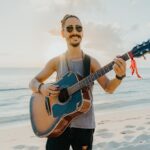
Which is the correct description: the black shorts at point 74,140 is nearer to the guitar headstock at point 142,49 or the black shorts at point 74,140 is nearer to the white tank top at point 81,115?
the white tank top at point 81,115

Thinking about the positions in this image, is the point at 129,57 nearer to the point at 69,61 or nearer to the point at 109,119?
the point at 69,61

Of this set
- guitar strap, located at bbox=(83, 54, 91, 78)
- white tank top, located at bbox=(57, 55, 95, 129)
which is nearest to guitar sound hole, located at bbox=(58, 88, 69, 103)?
white tank top, located at bbox=(57, 55, 95, 129)

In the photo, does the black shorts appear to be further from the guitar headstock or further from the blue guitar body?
the guitar headstock

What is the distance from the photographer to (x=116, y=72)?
117 inches

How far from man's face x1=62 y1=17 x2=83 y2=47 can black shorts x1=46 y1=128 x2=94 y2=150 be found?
0.89m

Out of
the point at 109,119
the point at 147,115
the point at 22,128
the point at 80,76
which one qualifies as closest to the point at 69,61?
the point at 80,76

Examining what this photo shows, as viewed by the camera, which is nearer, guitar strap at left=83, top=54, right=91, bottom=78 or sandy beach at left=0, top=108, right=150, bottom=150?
guitar strap at left=83, top=54, right=91, bottom=78

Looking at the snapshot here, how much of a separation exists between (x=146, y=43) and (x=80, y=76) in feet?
2.61

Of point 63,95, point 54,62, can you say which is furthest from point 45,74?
point 63,95

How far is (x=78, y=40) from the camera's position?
3.32m

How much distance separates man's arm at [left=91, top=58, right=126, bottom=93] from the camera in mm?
2926

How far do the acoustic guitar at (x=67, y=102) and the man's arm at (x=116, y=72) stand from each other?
0.25 feet

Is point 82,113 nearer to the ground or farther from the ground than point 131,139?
farther from the ground

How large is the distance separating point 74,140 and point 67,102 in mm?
398
